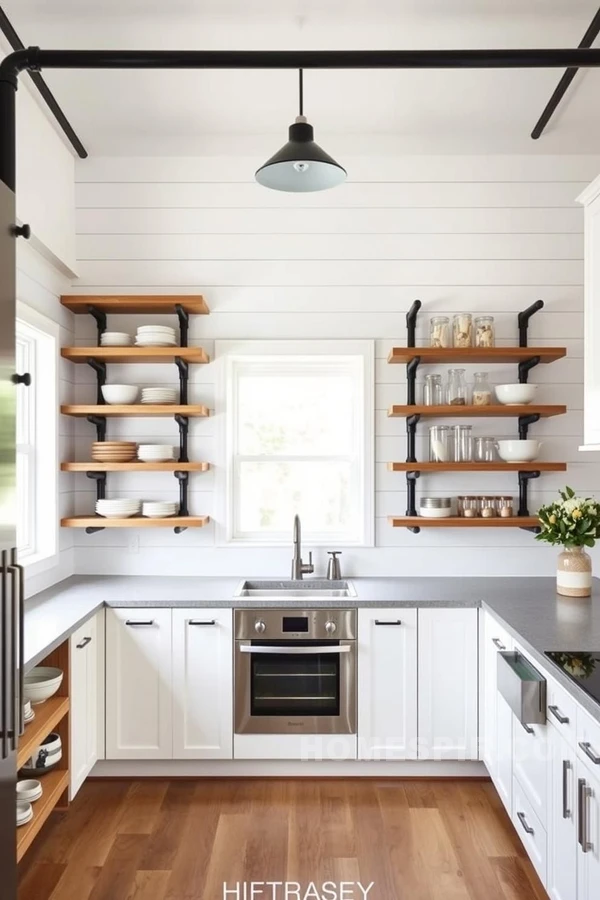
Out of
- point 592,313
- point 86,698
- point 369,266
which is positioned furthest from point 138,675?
point 592,313

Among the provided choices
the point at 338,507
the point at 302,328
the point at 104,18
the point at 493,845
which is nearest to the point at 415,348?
the point at 302,328

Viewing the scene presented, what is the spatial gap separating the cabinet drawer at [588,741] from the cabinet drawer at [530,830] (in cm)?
49

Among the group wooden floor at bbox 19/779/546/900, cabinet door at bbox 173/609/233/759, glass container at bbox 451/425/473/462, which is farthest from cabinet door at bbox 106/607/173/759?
glass container at bbox 451/425/473/462

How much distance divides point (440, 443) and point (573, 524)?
2.47 feet

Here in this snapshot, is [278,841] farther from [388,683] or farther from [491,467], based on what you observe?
[491,467]

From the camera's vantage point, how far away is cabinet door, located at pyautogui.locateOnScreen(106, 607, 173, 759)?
10.3ft

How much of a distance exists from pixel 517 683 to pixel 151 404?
218cm

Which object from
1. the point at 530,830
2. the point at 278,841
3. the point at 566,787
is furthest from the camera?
the point at 278,841

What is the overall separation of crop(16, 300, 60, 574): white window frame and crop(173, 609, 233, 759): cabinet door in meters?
0.80

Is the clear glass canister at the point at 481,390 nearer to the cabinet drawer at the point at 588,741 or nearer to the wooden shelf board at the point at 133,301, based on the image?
the wooden shelf board at the point at 133,301

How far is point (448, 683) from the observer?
316cm

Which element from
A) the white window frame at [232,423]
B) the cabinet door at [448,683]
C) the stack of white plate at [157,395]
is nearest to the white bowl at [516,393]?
the white window frame at [232,423]

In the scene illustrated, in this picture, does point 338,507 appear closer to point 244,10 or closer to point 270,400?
point 270,400

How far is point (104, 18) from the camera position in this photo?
2615 mm
